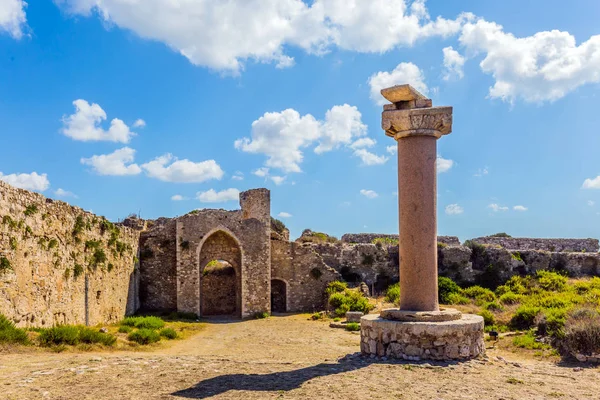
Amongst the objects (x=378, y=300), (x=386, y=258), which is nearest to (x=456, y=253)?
(x=386, y=258)

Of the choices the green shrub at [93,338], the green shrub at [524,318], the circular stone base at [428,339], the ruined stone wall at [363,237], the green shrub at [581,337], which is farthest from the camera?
the ruined stone wall at [363,237]

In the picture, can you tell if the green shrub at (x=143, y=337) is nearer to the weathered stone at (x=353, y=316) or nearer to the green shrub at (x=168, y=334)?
the green shrub at (x=168, y=334)

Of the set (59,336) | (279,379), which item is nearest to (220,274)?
(59,336)

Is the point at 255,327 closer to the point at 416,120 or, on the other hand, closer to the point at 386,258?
the point at 386,258

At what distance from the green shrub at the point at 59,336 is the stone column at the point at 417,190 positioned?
21.3ft

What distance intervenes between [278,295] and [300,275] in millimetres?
2663

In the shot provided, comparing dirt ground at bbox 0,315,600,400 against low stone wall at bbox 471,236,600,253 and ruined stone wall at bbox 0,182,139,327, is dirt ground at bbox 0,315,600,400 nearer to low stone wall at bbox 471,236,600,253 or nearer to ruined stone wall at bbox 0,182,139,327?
ruined stone wall at bbox 0,182,139,327

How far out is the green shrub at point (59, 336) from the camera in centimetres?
998

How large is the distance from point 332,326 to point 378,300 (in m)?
5.45

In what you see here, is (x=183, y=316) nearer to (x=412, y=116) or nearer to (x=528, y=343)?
(x=528, y=343)

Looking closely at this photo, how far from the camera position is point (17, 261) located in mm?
11555

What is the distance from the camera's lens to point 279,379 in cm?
717

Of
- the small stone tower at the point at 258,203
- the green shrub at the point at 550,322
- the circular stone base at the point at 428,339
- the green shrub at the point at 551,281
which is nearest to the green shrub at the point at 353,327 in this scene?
the green shrub at the point at 550,322

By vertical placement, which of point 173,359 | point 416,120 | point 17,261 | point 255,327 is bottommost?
point 255,327
